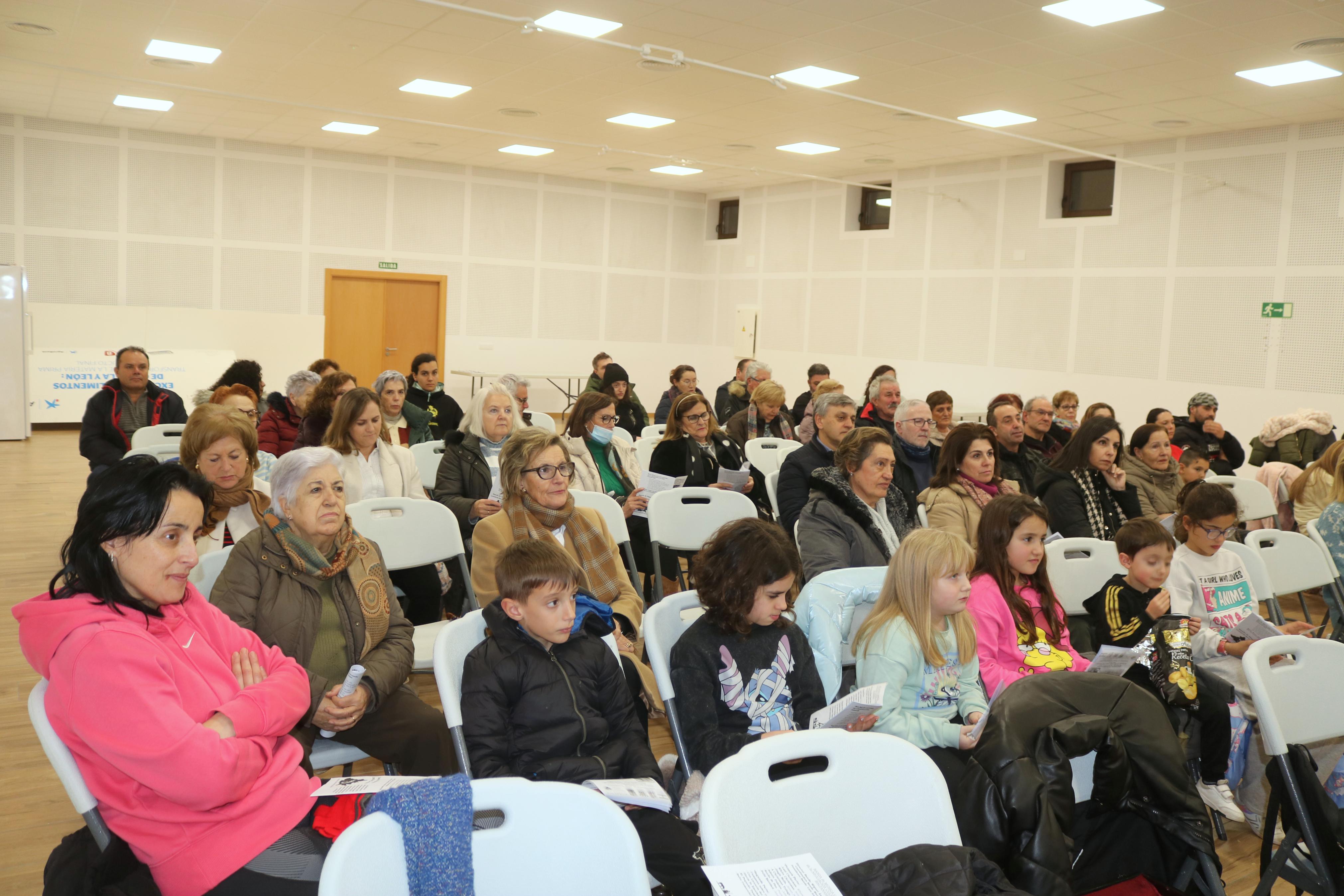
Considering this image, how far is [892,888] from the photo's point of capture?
68.0 inches

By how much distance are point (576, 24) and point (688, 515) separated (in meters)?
4.58

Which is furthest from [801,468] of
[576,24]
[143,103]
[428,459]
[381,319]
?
[381,319]

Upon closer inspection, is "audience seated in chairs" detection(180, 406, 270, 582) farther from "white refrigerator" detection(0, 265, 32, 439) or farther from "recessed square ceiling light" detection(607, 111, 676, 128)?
"white refrigerator" detection(0, 265, 32, 439)

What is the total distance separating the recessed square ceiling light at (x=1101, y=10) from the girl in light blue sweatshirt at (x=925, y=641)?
489 cm

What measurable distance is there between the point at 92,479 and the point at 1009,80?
7891 millimetres

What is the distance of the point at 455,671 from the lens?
2.43m

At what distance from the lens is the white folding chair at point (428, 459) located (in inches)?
227

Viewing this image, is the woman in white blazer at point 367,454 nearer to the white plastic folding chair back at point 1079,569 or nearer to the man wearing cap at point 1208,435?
the white plastic folding chair back at point 1079,569

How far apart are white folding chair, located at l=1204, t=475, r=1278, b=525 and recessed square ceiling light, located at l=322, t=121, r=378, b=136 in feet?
33.1

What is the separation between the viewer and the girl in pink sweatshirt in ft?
10.1

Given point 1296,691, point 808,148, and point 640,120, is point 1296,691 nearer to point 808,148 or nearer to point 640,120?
point 640,120

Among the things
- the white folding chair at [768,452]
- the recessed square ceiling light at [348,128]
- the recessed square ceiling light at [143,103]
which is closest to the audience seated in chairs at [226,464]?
the white folding chair at [768,452]

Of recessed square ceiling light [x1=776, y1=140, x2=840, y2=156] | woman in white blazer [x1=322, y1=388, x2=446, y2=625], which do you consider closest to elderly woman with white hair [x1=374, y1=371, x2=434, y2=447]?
woman in white blazer [x1=322, y1=388, x2=446, y2=625]

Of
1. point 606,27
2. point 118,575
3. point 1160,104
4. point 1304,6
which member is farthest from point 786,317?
point 118,575
